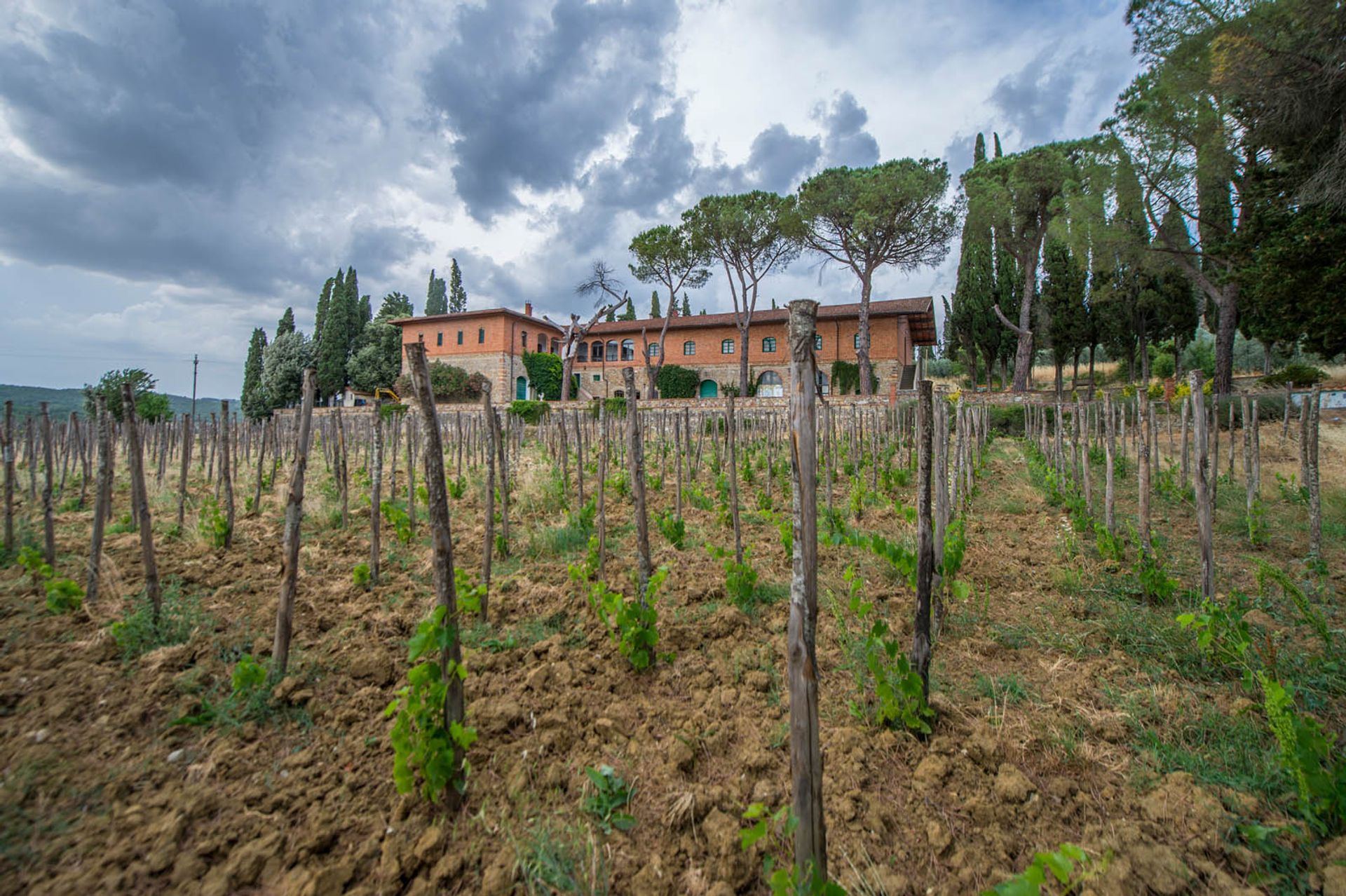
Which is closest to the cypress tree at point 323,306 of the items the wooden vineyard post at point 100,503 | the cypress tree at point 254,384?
the cypress tree at point 254,384

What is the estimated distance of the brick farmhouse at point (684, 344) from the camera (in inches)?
1257

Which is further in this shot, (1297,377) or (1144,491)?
(1297,377)

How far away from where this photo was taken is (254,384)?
39.3 m

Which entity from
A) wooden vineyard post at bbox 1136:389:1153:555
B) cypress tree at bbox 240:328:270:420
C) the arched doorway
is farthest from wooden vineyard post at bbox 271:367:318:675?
cypress tree at bbox 240:328:270:420

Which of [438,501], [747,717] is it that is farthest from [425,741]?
[747,717]

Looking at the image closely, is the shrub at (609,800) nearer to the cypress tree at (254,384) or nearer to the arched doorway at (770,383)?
the arched doorway at (770,383)

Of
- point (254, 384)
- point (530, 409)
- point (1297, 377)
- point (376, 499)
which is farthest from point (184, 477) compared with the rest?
point (254, 384)

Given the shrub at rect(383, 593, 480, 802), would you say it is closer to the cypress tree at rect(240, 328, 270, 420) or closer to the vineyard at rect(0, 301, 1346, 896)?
the vineyard at rect(0, 301, 1346, 896)

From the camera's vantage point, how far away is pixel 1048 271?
28859 mm

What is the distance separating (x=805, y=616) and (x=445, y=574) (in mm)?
1531

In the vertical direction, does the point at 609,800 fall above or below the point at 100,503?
below

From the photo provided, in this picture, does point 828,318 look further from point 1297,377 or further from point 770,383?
point 1297,377

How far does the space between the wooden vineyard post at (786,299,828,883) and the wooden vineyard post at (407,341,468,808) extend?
130 cm

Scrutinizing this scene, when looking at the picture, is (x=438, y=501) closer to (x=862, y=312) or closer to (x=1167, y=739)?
(x=1167, y=739)
